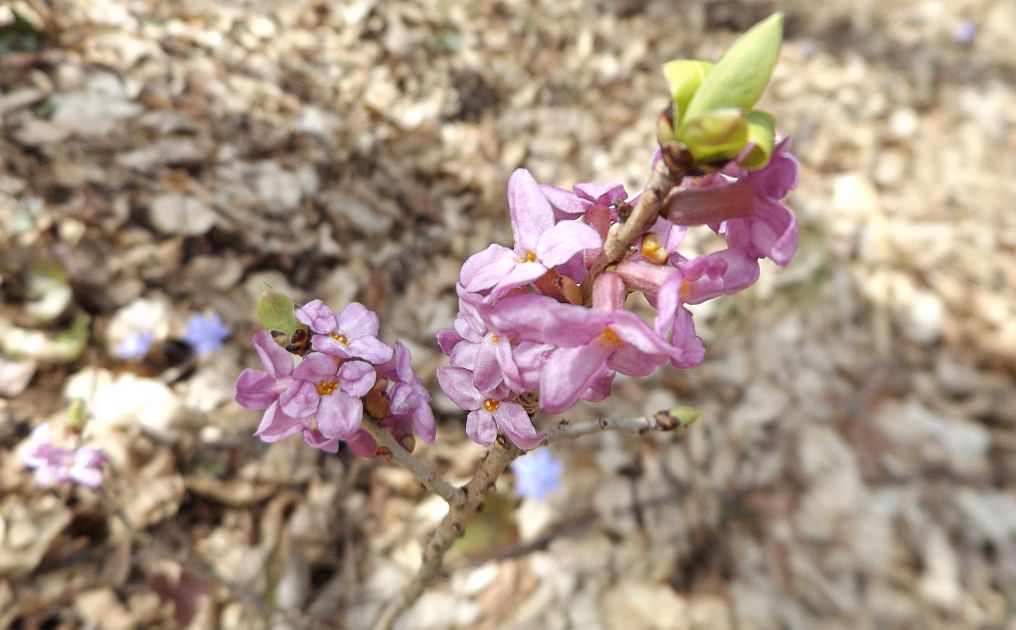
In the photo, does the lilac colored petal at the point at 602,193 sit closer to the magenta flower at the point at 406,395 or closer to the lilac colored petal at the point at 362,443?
the magenta flower at the point at 406,395

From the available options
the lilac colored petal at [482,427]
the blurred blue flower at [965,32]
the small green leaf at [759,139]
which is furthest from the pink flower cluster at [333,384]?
the blurred blue flower at [965,32]

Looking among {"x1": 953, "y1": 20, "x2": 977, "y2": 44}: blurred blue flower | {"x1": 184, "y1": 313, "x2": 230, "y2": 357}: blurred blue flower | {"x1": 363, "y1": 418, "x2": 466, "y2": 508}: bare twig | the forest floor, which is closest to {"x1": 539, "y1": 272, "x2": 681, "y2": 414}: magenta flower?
{"x1": 363, "y1": 418, "x2": 466, "y2": 508}: bare twig

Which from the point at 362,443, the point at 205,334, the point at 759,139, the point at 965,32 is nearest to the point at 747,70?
the point at 759,139

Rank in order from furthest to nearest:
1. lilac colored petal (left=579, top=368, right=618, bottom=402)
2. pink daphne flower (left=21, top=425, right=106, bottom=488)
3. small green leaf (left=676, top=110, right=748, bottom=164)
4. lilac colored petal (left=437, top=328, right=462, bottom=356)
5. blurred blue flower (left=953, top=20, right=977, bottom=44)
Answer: blurred blue flower (left=953, top=20, right=977, bottom=44)
pink daphne flower (left=21, top=425, right=106, bottom=488)
lilac colored petal (left=437, top=328, right=462, bottom=356)
lilac colored petal (left=579, top=368, right=618, bottom=402)
small green leaf (left=676, top=110, right=748, bottom=164)

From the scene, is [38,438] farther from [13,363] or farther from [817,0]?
[817,0]

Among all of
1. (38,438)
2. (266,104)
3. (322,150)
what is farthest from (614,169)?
(38,438)

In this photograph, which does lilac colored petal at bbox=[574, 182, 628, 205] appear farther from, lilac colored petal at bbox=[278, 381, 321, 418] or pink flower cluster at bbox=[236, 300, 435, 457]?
lilac colored petal at bbox=[278, 381, 321, 418]
